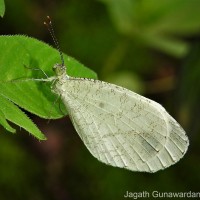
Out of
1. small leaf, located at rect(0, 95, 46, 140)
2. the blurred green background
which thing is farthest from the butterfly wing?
the blurred green background

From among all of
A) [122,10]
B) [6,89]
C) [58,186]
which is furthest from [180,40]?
[6,89]

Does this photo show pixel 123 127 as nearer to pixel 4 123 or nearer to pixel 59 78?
pixel 59 78

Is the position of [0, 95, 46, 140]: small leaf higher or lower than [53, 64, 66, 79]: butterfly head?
lower

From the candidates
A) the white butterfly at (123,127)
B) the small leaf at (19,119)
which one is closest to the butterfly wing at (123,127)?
the white butterfly at (123,127)

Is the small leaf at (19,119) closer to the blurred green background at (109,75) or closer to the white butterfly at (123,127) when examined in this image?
the white butterfly at (123,127)

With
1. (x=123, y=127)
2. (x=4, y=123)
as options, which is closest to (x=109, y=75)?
(x=123, y=127)

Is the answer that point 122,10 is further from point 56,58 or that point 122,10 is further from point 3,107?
point 3,107

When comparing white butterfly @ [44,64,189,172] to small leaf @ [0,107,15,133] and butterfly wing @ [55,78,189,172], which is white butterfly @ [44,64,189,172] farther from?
small leaf @ [0,107,15,133]
